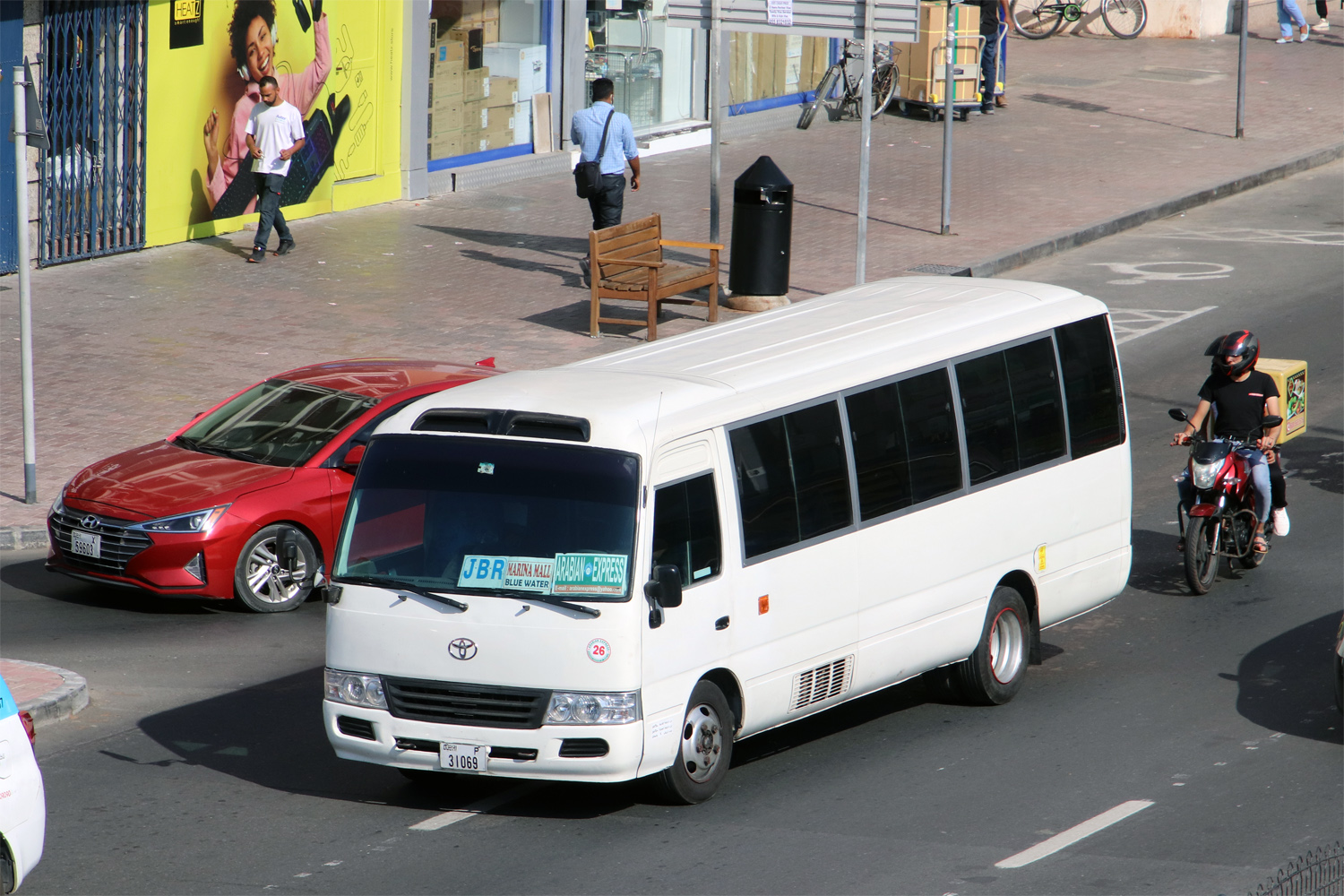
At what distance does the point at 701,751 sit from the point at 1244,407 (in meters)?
5.51

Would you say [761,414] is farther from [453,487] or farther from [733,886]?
[733,886]

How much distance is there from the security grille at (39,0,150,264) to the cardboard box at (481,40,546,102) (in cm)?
618

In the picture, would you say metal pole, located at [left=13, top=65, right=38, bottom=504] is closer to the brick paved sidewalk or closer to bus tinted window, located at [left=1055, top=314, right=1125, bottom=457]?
the brick paved sidewalk

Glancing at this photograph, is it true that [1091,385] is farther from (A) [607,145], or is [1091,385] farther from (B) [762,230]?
(A) [607,145]

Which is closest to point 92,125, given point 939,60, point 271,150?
point 271,150

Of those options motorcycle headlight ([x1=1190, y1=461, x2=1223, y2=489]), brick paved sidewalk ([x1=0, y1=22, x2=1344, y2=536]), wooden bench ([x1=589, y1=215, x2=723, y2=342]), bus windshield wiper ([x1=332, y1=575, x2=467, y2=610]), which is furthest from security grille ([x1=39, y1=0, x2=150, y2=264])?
motorcycle headlight ([x1=1190, y1=461, x2=1223, y2=489])

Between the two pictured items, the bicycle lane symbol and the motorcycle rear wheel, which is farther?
the bicycle lane symbol

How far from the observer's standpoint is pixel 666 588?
7.69m

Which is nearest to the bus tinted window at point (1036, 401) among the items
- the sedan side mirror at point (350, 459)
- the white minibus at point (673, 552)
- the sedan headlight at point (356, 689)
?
the white minibus at point (673, 552)

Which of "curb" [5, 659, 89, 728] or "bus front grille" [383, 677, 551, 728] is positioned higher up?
"bus front grille" [383, 677, 551, 728]

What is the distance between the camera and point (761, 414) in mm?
8484

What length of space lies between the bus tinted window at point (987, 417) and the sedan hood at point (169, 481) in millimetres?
4542

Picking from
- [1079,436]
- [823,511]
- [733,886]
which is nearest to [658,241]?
[1079,436]

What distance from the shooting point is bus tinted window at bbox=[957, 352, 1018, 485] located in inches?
381
